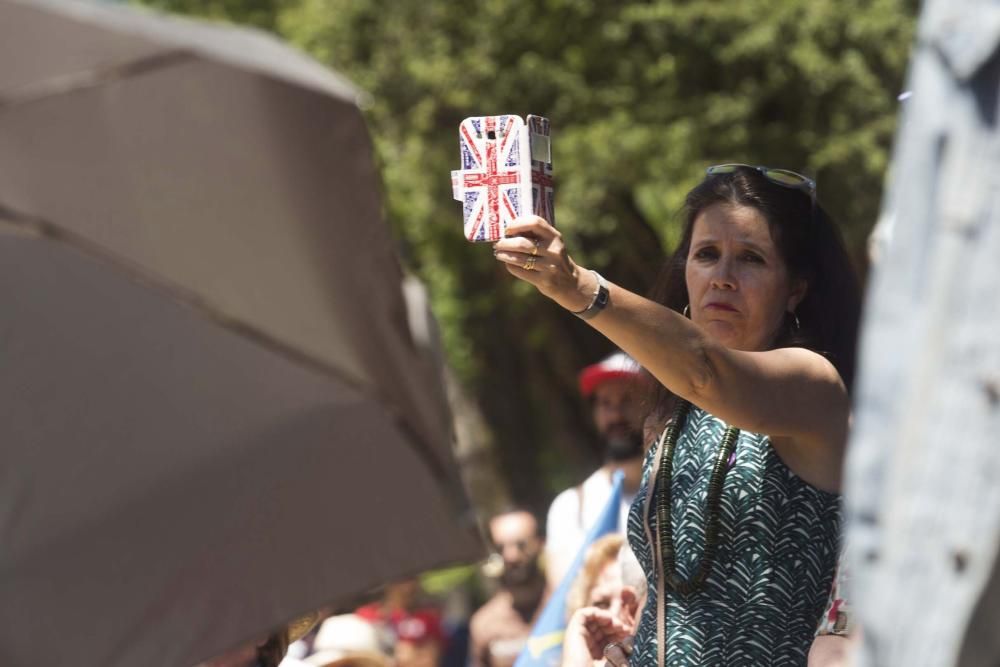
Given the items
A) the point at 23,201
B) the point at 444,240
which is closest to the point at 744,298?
the point at 23,201

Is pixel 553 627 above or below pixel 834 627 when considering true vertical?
below

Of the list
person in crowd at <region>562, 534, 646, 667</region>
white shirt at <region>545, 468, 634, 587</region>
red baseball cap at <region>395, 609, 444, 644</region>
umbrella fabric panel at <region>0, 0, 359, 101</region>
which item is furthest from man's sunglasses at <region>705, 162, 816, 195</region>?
red baseball cap at <region>395, 609, 444, 644</region>

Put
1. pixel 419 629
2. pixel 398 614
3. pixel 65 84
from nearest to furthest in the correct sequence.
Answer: pixel 65 84 < pixel 419 629 < pixel 398 614

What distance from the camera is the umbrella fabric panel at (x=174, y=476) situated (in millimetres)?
2182

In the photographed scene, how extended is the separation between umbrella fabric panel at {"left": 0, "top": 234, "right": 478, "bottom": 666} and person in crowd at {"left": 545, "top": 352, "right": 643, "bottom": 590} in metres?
3.18

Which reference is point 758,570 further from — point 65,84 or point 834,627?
point 65,84

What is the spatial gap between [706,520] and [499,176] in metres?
0.77

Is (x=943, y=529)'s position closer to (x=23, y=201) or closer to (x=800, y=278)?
(x=23, y=201)

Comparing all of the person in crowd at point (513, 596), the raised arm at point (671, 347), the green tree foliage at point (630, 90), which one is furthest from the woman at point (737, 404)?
the green tree foliage at point (630, 90)

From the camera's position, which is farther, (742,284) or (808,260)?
(808,260)

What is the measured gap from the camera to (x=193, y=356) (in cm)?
222

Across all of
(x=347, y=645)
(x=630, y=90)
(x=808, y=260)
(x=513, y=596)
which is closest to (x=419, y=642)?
(x=513, y=596)

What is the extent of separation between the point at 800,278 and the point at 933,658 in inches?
69.2

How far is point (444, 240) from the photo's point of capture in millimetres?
15820
